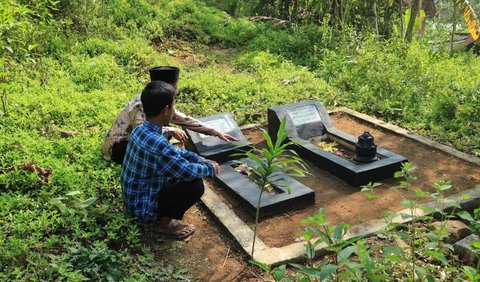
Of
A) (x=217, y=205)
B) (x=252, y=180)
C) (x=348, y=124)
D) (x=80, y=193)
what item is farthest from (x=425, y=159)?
(x=80, y=193)

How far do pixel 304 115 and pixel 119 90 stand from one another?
10.1ft

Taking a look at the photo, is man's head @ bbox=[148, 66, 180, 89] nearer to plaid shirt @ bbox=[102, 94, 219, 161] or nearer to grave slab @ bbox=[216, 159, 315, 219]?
plaid shirt @ bbox=[102, 94, 219, 161]

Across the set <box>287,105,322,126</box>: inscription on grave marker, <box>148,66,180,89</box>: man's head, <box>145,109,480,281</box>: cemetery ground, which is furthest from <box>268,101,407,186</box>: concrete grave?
<box>148,66,180,89</box>: man's head

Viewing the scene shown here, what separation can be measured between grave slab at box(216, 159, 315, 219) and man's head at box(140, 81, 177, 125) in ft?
3.98

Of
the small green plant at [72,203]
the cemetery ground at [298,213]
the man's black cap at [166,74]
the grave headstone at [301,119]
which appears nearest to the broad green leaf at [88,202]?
the small green plant at [72,203]

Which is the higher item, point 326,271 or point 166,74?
point 166,74

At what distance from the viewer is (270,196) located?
448 centimetres

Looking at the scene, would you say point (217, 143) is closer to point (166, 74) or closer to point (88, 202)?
point (166, 74)

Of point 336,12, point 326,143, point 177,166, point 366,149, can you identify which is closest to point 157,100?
point 177,166

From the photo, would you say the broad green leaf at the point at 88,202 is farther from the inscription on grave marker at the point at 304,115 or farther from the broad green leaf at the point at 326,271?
the inscription on grave marker at the point at 304,115

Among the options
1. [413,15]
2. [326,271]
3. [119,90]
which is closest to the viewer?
[326,271]

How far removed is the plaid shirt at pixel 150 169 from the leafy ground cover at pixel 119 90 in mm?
235

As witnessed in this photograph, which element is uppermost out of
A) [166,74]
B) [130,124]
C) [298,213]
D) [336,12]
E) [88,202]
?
[166,74]

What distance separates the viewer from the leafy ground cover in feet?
12.4
